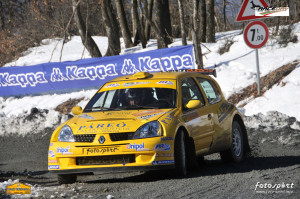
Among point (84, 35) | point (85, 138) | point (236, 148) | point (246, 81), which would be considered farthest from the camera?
point (84, 35)

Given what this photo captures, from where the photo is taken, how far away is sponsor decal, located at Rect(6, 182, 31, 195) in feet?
23.1

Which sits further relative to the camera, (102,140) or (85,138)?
(85,138)

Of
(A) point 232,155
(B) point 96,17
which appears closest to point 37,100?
(A) point 232,155

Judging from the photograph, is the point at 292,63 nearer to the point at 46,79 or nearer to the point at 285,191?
the point at 46,79

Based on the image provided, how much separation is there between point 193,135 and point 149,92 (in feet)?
3.22

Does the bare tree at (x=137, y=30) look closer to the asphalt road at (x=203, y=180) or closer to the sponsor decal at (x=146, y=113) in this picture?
the asphalt road at (x=203, y=180)

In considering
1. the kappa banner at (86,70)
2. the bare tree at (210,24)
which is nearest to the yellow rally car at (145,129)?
the kappa banner at (86,70)

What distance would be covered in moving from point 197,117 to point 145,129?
1.31 m

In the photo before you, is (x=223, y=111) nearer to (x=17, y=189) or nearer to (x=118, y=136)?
(x=118, y=136)

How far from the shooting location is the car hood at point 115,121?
7.38 m

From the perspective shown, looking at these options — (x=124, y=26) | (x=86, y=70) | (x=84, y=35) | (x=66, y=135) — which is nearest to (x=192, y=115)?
(x=66, y=135)

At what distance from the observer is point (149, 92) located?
28.0 feet

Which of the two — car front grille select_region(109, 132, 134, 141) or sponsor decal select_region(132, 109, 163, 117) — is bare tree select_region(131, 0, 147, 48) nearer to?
sponsor decal select_region(132, 109, 163, 117)

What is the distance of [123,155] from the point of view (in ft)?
24.0
